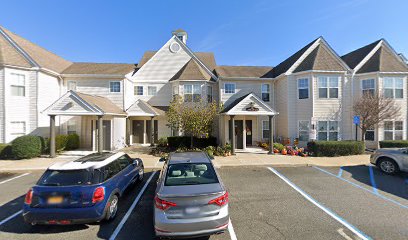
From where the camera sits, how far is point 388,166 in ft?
31.0

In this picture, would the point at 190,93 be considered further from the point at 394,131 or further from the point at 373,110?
the point at 394,131

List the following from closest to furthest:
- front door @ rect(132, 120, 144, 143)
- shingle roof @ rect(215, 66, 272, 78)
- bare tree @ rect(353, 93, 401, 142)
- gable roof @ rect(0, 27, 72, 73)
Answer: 1. bare tree @ rect(353, 93, 401, 142)
2. gable roof @ rect(0, 27, 72, 73)
3. shingle roof @ rect(215, 66, 272, 78)
4. front door @ rect(132, 120, 144, 143)

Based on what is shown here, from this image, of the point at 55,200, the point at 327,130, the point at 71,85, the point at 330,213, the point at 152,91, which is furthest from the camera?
the point at 152,91

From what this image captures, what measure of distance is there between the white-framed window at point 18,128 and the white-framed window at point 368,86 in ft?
91.3

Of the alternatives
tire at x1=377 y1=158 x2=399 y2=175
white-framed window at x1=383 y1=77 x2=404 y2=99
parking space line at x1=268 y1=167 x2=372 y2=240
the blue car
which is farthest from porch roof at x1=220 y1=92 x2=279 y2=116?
the blue car

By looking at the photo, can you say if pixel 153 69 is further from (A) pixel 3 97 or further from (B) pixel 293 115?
(B) pixel 293 115

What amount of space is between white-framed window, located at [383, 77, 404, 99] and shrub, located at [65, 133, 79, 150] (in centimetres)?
2635

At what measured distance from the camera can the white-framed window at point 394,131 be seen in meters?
15.8

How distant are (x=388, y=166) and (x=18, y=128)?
24.2 meters

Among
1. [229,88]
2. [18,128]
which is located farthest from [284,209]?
[18,128]

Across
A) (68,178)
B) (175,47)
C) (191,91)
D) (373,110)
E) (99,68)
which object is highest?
(175,47)

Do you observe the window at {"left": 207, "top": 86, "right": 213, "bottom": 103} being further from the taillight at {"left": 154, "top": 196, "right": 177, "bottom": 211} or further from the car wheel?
the taillight at {"left": 154, "top": 196, "right": 177, "bottom": 211}

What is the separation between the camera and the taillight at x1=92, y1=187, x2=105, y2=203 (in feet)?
15.2

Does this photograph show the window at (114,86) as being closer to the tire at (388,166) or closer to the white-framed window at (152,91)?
the white-framed window at (152,91)
